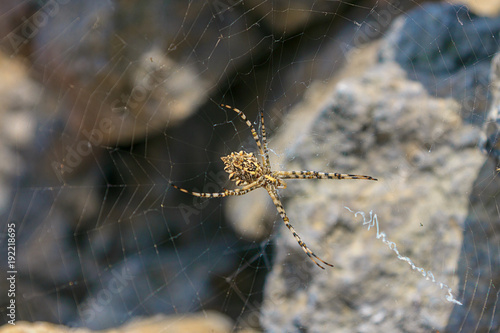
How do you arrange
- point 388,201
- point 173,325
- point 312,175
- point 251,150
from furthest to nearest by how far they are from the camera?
point 173,325 → point 251,150 → point 388,201 → point 312,175

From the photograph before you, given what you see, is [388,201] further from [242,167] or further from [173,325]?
[173,325]

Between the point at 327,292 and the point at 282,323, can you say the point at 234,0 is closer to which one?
the point at 327,292

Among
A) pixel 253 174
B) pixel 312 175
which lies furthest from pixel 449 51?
pixel 253 174

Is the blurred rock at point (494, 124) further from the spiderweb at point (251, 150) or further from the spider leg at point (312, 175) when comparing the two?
the spider leg at point (312, 175)

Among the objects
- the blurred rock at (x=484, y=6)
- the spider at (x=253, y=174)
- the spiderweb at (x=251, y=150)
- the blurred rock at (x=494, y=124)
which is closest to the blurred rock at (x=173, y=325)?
the spiderweb at (x=251, y=150)

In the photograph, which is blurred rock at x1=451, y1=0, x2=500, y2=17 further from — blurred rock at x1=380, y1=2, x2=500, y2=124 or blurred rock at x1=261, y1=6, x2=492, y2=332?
blurred rock at x1=261, y1=6, x2=492, y2=332

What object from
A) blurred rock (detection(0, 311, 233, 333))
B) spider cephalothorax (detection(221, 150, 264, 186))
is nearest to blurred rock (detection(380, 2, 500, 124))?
spider cephalothorax (detection(221, 150, 264, 186))
